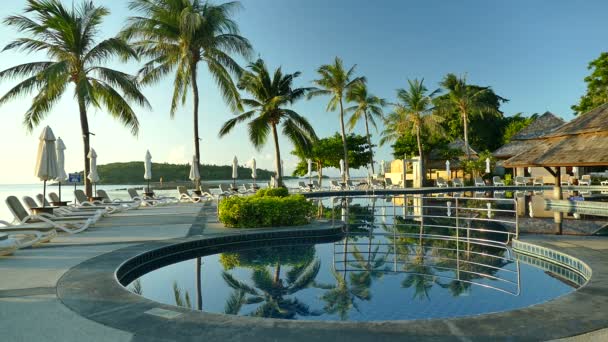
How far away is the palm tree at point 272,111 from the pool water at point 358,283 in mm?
16895

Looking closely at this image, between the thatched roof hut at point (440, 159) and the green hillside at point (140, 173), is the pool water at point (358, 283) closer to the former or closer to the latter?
the thatched roof hut at point (440, 159)

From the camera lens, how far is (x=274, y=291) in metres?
5.47

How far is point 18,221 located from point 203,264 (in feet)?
16.8

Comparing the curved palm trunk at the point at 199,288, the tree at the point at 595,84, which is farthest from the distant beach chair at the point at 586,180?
the curved palm trunk at the point at 199,288

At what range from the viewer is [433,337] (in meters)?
2.93

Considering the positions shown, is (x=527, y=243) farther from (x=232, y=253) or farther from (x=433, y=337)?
(x=232, y=253)

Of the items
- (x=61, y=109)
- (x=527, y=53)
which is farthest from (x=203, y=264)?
(x=527, y=53)

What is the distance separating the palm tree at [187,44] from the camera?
60.7 ft

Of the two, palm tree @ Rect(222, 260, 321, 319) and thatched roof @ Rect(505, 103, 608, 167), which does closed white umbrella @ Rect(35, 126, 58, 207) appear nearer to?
palm tree @ Rect(222, 260, 321, 319)

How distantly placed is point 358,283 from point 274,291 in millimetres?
1216

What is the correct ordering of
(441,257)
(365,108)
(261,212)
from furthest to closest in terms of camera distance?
(365,108) < (261,212) < (441,257)

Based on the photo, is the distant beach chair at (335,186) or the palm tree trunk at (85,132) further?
the distant beach chair at (335,186)

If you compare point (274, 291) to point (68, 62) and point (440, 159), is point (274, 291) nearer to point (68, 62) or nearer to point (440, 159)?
point (68, 62)

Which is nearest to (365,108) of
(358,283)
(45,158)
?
(45,158)
